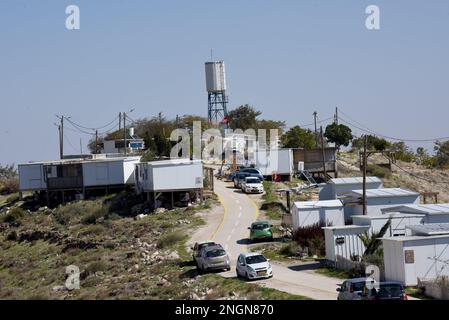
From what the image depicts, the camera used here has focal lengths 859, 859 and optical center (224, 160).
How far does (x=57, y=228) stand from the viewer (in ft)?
208

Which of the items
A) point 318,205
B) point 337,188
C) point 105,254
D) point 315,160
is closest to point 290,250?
point 318,205

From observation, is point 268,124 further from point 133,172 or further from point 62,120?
point 133,172

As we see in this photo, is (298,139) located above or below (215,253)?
above

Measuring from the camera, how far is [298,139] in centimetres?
9688

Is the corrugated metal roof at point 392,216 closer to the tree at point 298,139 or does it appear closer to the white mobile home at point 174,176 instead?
the white mobile home at point 174,176

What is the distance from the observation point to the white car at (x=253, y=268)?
119ft

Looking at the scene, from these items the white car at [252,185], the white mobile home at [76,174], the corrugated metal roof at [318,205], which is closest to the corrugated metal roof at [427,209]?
the corrugated metal roof at [318,205]

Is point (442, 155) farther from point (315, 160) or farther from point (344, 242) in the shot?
point (344, 242)

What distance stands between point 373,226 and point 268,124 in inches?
3356

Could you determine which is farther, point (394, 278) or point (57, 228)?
point (57, 228)

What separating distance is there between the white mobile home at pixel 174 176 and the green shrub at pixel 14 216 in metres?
12.5

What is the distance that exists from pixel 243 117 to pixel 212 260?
9740 cm

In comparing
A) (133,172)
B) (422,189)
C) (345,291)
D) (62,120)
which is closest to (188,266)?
(345,291)
